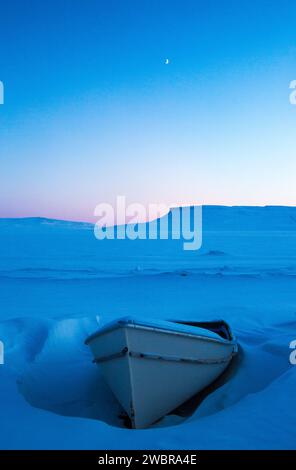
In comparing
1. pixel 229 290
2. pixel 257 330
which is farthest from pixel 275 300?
pixel 257 330

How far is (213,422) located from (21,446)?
1866 mm

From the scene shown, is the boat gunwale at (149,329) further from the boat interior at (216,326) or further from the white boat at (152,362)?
the boat interior at (216,326)

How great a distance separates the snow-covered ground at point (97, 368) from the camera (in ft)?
12.7

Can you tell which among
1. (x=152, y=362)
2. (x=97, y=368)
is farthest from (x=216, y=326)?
(x=152, y=362)

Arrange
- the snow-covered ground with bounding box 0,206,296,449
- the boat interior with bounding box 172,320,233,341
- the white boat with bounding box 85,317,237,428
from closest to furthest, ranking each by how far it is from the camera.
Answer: the snow-covered ground with bounding box 0,206,296,449 → the white boat with bounding box 85,317,237,428 → the boat interior with bounding box 172,320,233,341

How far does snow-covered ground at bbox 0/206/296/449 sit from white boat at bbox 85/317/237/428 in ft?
1.20

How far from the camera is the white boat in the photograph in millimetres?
5012

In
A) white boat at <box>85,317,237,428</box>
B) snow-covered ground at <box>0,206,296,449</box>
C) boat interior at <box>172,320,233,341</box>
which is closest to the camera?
snow-covered ground at <box>0,206,296,449</box>

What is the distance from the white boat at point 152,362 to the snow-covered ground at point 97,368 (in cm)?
37

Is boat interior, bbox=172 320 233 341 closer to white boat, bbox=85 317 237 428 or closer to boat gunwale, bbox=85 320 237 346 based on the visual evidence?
boat gunwale, bbox=85 320 237 346

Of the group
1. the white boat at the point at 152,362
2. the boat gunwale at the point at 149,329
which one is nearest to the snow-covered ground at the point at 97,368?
the white boat at the point at 152,362

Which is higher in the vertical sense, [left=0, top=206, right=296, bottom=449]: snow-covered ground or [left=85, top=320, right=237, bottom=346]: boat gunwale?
[left=85, top=320, right=237, bottom=346]: boat gunwale

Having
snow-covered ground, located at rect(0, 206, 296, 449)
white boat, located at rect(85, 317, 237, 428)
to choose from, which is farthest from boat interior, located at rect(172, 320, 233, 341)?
white boat, located at rect(85, 317, 237, 428)
